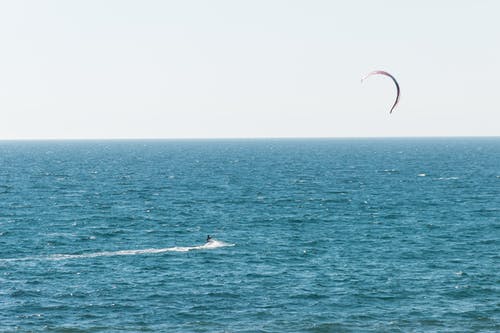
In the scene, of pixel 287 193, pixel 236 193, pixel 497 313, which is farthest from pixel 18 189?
pixel 497 313

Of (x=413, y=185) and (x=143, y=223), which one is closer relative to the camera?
(x=143, y=223)

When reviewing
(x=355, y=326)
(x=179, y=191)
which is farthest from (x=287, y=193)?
(x=355, y=326)

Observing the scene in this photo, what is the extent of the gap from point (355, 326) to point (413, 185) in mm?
119658

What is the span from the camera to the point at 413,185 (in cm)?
17388

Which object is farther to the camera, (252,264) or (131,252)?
(131,252)

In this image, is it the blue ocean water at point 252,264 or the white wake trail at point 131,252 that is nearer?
the blue ocean water at point 252,264

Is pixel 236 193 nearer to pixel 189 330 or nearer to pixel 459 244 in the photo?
pixel 459 244

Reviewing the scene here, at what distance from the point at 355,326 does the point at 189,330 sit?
511 inches

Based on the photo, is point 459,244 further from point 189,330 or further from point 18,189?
point 18,189

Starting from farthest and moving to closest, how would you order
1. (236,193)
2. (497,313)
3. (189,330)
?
1. (236,193)
2. (497,313)
3. (189,330)

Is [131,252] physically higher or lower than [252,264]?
lower

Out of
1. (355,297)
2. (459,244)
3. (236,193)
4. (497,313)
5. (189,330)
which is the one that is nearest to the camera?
(189,330)

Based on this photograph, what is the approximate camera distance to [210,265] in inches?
3142

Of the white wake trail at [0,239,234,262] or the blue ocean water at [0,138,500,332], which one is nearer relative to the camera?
the blue ocean water at [0,138,500,332]
